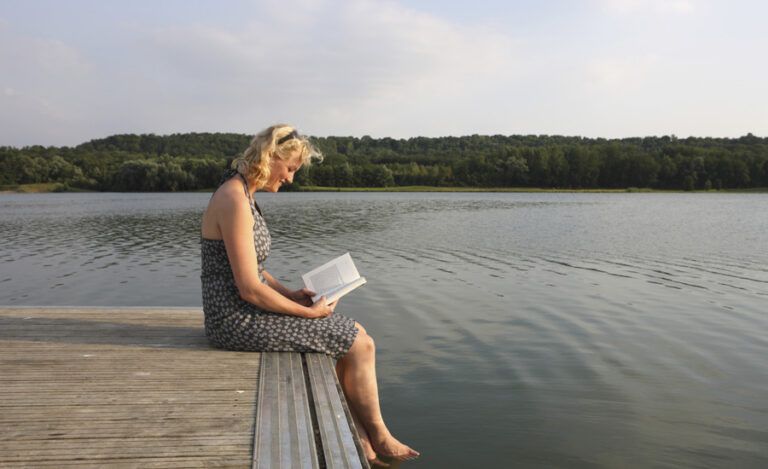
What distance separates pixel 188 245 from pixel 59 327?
15045 millimetres

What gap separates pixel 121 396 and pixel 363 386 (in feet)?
4.87

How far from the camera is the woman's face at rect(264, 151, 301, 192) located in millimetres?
4310

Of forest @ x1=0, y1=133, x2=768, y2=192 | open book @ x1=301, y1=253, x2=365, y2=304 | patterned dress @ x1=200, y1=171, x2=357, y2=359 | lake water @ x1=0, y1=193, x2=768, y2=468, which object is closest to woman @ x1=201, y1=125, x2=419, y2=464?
patterned dress @ x1=200, y1=171, x2=357, y2=359

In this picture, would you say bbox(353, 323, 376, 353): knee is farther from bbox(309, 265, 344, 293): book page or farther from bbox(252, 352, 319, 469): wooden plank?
bbox(309, 265, 344, 293): book page

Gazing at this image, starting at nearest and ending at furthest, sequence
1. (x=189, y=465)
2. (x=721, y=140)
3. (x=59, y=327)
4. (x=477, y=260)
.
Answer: (x=189, y=465)
(x=59, y=327)
(x=477, y=260)
(x=721, y=140)

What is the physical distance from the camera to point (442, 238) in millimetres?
21984

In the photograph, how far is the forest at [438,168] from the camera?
9119 cm

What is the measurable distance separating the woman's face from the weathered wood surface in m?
1.23

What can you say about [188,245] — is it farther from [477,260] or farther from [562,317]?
[562,317]

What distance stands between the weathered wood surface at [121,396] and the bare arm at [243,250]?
0.47 m

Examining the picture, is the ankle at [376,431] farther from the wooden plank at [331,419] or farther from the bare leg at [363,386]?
the wooden plank at [331,419]

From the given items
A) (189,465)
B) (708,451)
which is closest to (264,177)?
(189,465)

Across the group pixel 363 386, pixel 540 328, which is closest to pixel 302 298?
pixel 363 386

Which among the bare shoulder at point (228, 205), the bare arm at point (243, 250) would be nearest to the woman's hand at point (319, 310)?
the bare arm at point (243, 250)
